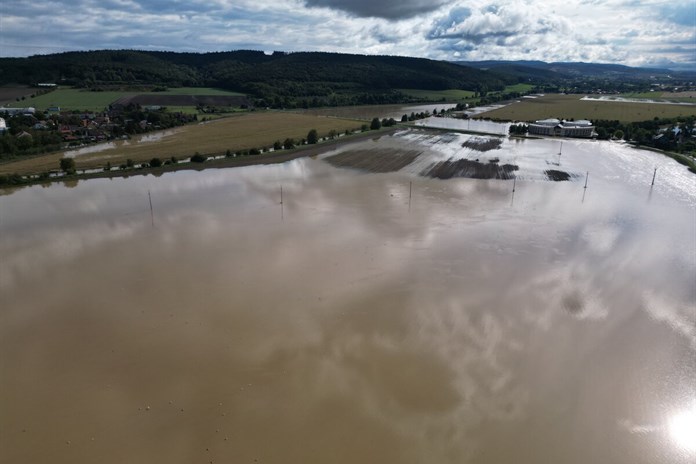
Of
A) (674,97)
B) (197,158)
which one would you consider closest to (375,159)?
(197,158)

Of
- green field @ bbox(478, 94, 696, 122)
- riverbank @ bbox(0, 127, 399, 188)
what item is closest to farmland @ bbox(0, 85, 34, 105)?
riverbank @ bbox(0, 127, 399, 188)

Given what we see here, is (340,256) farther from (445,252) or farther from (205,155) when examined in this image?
(205,155)

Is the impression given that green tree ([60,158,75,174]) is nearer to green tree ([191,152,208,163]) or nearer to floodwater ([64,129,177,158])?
floodwater ([64,129,177,158])

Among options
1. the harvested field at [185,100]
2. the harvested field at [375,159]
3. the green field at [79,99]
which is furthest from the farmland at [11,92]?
the harvested field at [375,159]

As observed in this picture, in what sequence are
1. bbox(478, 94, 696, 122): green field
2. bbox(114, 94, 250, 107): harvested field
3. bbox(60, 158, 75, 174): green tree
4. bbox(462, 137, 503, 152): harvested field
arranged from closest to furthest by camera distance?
1. bbox(60, 158, 75, 174): green tree
2. bbox(462, 137, 503, 152): harvested field
3. bbox(478, 94, 696, 122): green field
4. bbox(114, 94, 250, 107): harvested field

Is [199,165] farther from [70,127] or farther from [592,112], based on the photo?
[592,112]

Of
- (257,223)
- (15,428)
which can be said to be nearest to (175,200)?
(257,223)
